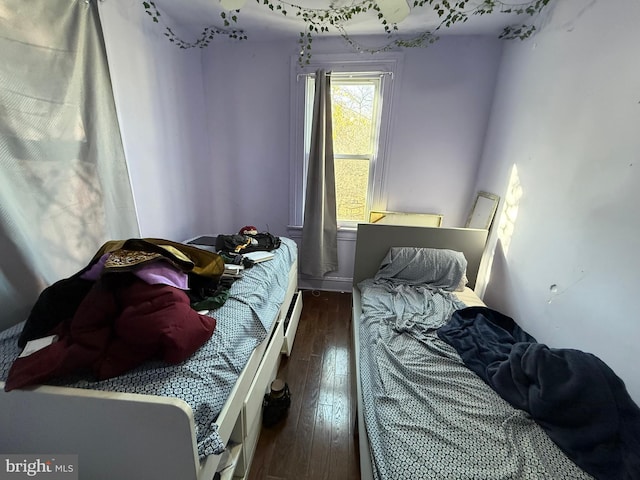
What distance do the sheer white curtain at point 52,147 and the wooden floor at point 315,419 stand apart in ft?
4.29

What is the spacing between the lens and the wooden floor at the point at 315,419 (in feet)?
4.06

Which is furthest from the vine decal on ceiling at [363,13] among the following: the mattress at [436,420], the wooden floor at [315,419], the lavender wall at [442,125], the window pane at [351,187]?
the wooden floor at [315,419]

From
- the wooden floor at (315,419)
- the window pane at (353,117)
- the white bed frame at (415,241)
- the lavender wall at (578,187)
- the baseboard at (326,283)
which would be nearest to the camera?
the lavender wall at (578,187)

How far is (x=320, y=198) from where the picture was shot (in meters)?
2.53

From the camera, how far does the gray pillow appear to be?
1.95 m

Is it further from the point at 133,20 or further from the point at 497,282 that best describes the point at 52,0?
the point at 497,282

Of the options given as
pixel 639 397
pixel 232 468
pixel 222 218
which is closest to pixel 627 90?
pixel 639 397

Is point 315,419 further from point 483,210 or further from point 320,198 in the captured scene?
point 483,210

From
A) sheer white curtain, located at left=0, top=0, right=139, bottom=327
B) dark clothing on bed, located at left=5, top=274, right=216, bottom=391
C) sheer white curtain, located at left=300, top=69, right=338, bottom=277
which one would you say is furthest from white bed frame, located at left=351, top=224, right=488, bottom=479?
sheer white curtain, located at left=0, top=0, right=139, bottom=327

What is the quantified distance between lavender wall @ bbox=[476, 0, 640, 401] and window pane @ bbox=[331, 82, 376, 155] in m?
1.14

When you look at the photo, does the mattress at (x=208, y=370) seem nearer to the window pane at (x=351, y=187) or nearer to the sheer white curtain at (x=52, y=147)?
the sheer white curtain at (x=52, y=147)

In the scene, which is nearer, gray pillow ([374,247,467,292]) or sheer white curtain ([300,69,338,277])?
gray pillow ([374,247,467,292])

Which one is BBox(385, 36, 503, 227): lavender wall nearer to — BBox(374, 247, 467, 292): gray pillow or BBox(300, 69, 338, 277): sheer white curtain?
BBox(300, 69, 338, 277): sheer white curtain

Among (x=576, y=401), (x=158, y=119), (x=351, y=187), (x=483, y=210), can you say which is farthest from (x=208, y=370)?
(x=483, y=210)
